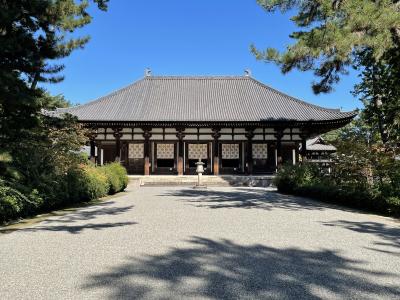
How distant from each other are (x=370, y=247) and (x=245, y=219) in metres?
2.81

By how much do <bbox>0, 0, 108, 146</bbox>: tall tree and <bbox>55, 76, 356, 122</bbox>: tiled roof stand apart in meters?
11.3

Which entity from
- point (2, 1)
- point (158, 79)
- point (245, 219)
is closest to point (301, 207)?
point (245, 219)

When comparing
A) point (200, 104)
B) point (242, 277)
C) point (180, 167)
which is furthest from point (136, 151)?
point (242, 277)

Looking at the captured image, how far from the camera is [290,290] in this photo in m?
3.11

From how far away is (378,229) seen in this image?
6094 mm

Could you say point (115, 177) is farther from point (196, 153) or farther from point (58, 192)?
point (196, 153)

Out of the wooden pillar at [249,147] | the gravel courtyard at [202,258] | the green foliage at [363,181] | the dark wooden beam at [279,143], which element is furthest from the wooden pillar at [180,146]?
the gravel courtyard at [202,258]

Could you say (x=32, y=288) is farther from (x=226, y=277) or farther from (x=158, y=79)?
(x=158, y=79)

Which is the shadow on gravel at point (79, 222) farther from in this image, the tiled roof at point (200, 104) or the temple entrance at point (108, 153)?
the temple entrance at point (108, 153)

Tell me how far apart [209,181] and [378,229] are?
45.9ft

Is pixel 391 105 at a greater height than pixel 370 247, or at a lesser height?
greater

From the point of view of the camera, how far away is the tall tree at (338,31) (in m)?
7.74

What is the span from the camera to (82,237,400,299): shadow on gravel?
9.95ft

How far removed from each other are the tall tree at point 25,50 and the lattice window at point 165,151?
12.9 metres
